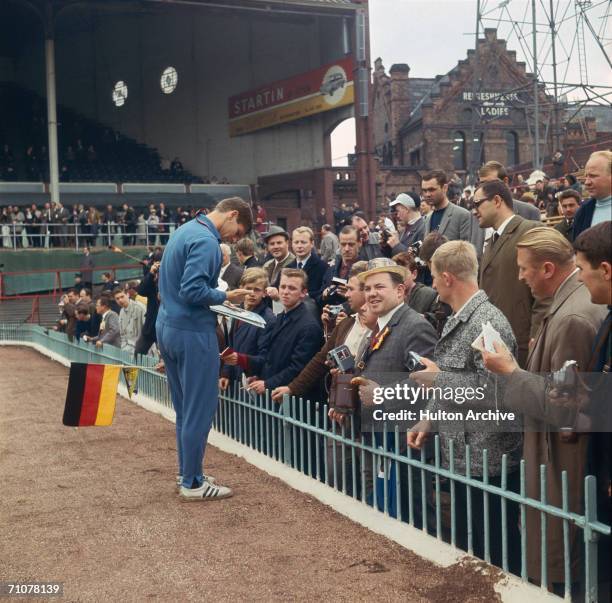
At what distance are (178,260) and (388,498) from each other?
6.60 feet

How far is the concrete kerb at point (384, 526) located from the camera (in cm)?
396

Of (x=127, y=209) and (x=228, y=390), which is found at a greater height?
(x=127, y=209)

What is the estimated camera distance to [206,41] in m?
39.8

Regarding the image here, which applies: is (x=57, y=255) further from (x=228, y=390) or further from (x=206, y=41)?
(x=228, y=390)

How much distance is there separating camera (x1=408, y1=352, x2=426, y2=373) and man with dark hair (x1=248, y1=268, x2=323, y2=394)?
1.85m

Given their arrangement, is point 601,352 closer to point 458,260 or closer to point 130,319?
point 458,260

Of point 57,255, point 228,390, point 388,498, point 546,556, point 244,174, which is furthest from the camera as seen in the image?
Answer: point 244,174

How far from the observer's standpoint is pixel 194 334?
586 cm

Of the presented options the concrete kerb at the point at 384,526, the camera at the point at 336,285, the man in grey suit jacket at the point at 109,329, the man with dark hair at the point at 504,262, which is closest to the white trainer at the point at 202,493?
the concrete kerb at the point at 384,526

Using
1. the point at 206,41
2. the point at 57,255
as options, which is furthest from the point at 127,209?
the point at 206,41

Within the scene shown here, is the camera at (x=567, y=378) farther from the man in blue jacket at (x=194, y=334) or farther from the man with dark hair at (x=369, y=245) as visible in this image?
the man with dark hair at (x=369, y=245)

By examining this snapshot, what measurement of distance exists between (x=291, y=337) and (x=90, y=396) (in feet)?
5.56

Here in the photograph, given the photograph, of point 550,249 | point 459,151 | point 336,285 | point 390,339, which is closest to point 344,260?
point 336,285

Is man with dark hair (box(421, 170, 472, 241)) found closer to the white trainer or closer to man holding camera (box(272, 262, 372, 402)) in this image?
man holding camera (box(272, 262, 372, 402))
